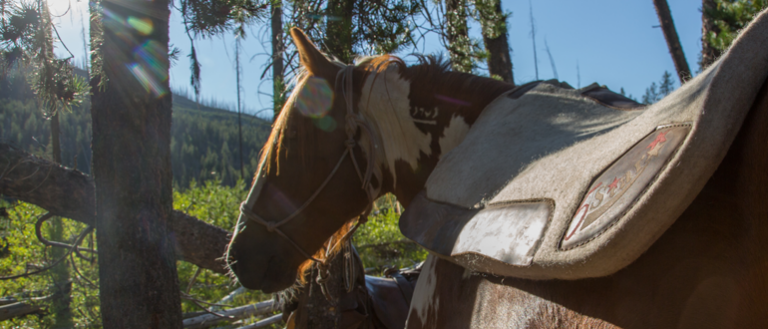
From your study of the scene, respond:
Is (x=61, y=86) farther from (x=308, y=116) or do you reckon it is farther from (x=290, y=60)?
(x=308, y=116)

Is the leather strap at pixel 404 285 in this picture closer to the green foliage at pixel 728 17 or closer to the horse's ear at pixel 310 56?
the horse's ear at pixel 310 56

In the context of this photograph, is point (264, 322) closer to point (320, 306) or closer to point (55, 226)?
point (320, 306)

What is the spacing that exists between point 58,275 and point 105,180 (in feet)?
12.6

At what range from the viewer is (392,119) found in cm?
152

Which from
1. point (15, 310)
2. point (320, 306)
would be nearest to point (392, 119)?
point (320, 306)

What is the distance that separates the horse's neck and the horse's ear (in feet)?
0.67

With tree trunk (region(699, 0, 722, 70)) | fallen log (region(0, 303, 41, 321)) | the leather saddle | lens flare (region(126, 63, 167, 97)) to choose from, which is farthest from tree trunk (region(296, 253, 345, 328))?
tree trunk (region(699, 0, 722, 70))

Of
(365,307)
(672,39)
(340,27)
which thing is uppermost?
(672,39)

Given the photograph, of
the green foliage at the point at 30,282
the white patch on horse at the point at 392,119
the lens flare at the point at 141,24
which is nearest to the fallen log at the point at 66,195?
the green foliage at the point at 30,282

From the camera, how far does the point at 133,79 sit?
7.61 feet

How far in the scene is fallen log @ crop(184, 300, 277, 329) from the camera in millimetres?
4055

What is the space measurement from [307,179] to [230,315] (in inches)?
130

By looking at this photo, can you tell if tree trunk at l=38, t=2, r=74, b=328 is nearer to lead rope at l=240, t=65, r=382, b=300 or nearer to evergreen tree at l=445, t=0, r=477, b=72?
lead rope at l=240, t=65, r=382, b=300

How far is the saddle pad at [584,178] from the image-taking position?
2.04 feet
